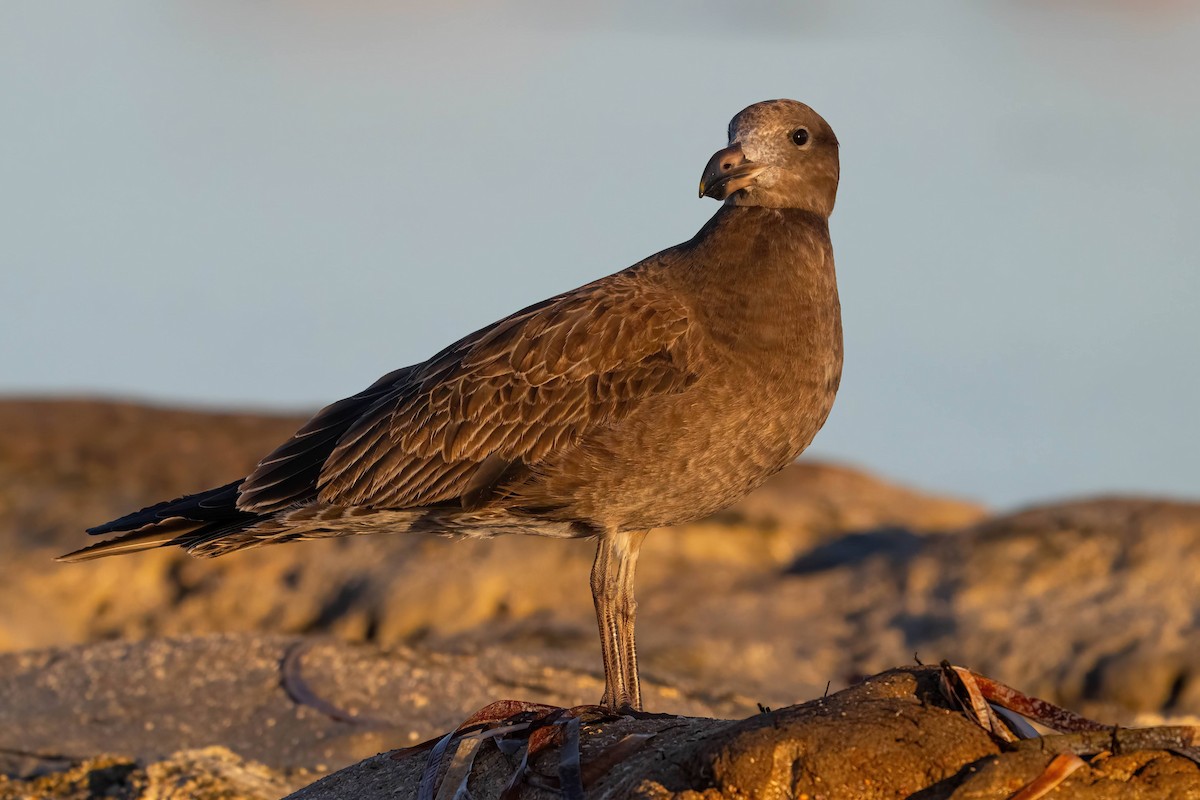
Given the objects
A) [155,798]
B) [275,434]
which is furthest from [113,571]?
[155,798]

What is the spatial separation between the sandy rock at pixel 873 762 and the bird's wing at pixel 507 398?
2.46 m

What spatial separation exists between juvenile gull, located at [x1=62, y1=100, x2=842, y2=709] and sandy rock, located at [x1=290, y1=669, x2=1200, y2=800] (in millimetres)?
2183

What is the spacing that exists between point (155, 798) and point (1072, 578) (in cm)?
871

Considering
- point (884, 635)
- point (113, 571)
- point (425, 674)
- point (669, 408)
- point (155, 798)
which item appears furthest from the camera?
point (113, 571)

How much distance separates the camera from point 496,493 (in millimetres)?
7789

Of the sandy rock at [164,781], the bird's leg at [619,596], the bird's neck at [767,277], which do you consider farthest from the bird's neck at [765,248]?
the sandy rock at [164,781]

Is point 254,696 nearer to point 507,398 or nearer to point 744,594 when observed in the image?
point 507,398

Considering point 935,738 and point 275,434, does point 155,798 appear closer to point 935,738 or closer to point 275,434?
point 935,738

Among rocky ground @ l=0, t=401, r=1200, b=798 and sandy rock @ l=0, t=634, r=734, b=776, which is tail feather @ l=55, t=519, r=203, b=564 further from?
sandy rock @ l=0, t=634, r=734, b=776

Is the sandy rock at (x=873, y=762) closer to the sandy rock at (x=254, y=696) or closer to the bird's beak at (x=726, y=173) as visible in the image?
the bird's beak at (x=726, y=173)

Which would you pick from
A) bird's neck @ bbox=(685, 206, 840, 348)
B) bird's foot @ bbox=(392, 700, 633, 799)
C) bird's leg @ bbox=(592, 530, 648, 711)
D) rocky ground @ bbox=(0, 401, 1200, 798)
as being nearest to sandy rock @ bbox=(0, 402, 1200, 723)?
Answer: rocky ground @ bbox=(0, 401, 1200, 798)

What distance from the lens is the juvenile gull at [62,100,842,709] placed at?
739 centimetres

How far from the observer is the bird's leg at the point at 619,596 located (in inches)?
303

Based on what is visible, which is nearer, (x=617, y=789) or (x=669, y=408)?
(x=617, y=789)
